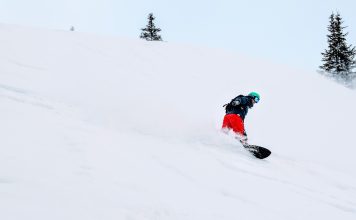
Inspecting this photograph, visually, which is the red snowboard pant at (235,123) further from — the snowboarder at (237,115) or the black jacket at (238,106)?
the black jacket at (238,106)

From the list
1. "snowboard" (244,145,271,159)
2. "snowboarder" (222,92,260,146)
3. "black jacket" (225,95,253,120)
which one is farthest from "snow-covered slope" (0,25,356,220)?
"black jacket" (225,95,253,120)

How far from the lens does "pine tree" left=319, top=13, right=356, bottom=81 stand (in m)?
32.8

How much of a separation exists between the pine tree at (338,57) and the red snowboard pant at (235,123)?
88.6 ft

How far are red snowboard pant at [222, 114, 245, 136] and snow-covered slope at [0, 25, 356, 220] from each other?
45 centimetres

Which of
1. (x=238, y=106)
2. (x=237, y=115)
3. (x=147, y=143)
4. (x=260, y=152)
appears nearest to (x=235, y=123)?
(x=237, y=115)

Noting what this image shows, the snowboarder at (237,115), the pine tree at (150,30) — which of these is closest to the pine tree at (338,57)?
the pine tree at (150,30)

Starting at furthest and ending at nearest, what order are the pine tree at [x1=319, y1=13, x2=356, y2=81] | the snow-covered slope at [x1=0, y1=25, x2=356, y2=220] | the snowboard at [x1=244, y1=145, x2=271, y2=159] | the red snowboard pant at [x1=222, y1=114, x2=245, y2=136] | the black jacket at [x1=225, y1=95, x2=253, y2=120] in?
the pine tree at [x1=319, y1=13, x2=356, y2=81], the black jacket at [x1=225, y1=95, x2=253, y2=120], the red snowboard pant at [x1=222, y1=114, x2=245, y2=136], the snowboard at [x1=244, y1=145, x2=271, y2=159], the snow-covered slope at [x1=0, y1=25, x2=356, y2=220]

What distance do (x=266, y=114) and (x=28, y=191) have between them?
1121cm

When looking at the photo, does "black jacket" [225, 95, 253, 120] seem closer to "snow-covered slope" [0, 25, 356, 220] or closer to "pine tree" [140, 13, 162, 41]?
"snow-covered slope" [0, 25, 356, 220]

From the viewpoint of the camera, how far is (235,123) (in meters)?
8.45

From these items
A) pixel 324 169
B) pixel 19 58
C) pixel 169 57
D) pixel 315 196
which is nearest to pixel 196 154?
pixel 315 196

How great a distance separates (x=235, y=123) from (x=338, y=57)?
27.7 metres

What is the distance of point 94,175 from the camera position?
4.05 m

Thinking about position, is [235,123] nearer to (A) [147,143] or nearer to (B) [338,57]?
(A) [147,143]
